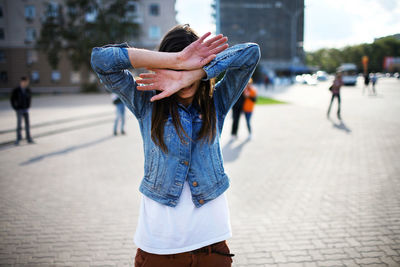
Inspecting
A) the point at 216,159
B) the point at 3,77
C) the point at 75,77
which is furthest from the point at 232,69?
the point at 3,77

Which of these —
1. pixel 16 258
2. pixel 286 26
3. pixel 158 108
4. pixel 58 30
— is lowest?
pixel 16 258

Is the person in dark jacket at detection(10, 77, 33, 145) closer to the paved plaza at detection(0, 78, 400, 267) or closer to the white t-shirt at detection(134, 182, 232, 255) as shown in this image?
the paved plaza at detection(0, 78, 400, 267)

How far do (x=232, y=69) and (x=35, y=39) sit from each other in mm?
48366

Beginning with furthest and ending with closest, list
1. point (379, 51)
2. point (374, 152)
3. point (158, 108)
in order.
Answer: point (379, 51), point (374, 152), point (158, 108)

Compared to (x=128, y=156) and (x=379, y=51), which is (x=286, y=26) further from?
(x=128, y=156)

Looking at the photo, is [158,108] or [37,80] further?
[37,80]

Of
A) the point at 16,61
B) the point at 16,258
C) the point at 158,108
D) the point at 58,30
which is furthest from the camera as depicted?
the point at 16,61

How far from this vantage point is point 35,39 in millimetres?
41812

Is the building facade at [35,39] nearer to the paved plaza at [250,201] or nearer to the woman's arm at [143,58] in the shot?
the paved plaza at [250,201]

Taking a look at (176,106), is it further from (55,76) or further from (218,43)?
(55,76)

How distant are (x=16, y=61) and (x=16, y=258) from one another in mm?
49232

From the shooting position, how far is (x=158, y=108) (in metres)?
A: 1.56

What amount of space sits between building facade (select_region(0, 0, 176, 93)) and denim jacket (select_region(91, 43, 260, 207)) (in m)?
41.6

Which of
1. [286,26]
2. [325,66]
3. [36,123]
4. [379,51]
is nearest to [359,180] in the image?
[36,123]
